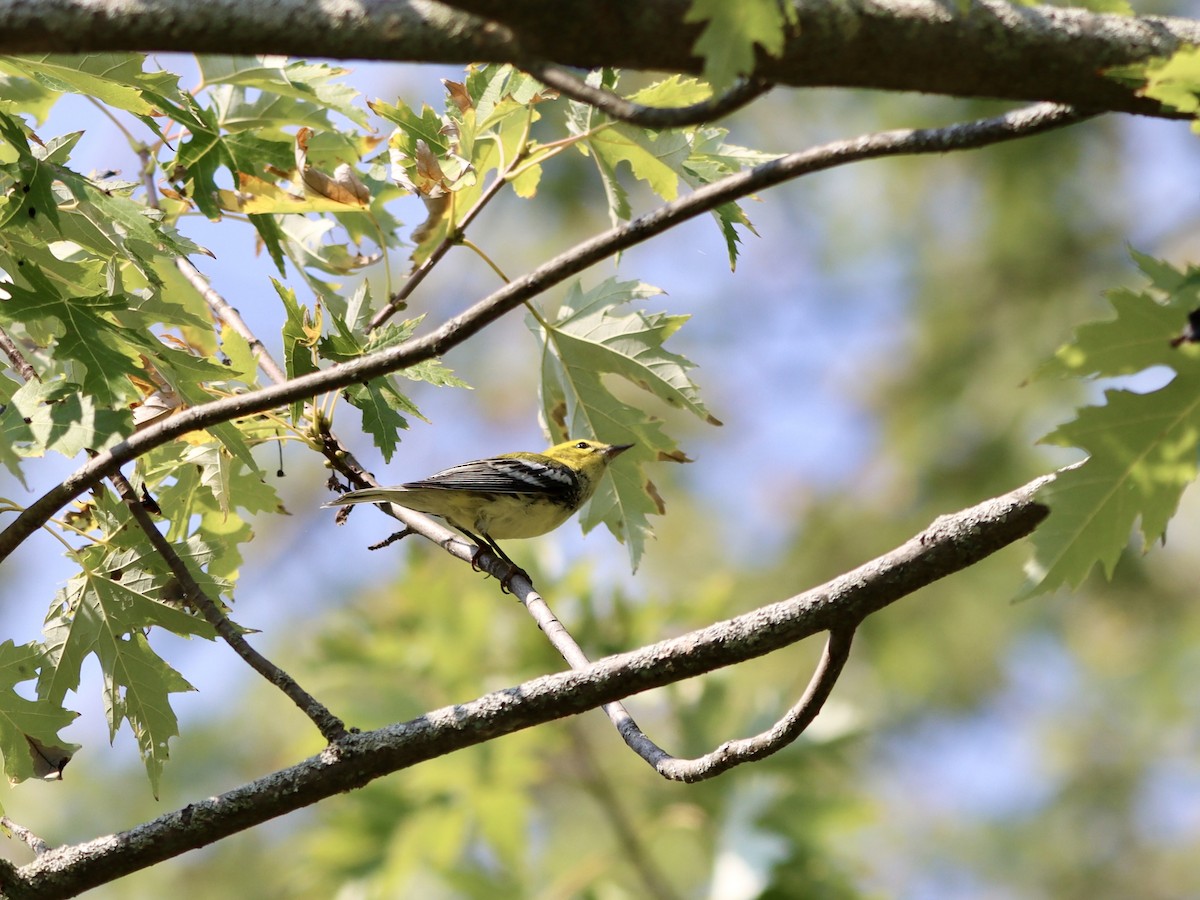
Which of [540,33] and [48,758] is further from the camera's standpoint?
[48,758]

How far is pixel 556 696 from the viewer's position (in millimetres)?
2443

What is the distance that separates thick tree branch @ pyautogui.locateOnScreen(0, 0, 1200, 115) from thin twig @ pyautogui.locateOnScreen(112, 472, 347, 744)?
1.19m

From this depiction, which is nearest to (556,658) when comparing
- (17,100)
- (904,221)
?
(17,100)

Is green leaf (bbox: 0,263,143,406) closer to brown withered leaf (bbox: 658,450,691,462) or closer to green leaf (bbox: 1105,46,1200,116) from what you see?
brown withered leaf (bbox: 658,450,691,462)

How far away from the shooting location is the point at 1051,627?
459 inches

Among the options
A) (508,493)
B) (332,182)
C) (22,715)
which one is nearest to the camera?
(22,715)

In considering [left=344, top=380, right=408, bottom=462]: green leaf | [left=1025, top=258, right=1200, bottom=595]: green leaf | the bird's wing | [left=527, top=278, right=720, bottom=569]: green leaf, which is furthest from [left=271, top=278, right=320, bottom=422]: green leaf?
the bird's wing

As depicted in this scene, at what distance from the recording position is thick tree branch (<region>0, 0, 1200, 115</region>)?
5.31 feet

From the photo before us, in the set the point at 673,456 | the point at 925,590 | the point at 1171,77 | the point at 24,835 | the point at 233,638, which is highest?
the point at 1171,77

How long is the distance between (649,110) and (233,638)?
5.06 feet

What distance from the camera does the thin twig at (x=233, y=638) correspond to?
250cm

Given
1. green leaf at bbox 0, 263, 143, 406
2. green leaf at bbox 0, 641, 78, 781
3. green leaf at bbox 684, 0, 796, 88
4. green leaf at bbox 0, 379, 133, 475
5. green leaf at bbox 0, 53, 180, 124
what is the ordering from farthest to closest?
green leaf at bbox 0, 641, 78, 781 < green leaf at bbox 0, 53, 180, 124 < green leaf at bbox 0, 263, 143, 406 < green leaf at bbox 0, 379, 133, 475 < green leaf at bbox 684, 0, 796, 88

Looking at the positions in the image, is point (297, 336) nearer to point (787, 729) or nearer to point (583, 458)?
point (787, 729)

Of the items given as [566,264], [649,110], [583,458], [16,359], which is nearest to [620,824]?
[583,458]
